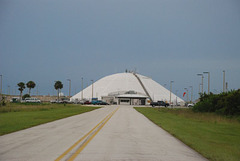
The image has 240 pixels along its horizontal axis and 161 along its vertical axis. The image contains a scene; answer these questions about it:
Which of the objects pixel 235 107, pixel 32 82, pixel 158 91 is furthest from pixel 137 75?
pixel 235 107

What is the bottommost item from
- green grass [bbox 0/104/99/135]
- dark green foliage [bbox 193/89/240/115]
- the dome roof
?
green grass [bbox 0/104/99/135]

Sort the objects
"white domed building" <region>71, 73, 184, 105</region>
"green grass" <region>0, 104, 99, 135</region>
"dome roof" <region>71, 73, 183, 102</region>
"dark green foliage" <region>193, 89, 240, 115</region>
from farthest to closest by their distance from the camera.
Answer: "dome roof" <region>71, 73, 183, 102</region>, "white domed building" <region>71, 73, 184, 105</region>, "dark green foliage" <region>193, 89, 240, 115</region>, "green grass" <region>0, 104, 99, 135</region>

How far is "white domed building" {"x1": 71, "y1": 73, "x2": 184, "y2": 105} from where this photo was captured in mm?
131125

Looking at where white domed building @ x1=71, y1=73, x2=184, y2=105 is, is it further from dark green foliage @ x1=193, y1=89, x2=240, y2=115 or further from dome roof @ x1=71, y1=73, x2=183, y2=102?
dark green foliage @ x1=193, y1=89, x2=240, y2=115

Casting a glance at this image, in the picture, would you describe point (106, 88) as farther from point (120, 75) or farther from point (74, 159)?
point (74, 159)

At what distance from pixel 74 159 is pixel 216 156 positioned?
17.4 ft

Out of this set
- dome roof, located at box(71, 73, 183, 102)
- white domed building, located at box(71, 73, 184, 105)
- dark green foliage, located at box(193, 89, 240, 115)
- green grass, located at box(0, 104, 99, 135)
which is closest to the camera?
green grass, located at box(0, 104, 99, 135)

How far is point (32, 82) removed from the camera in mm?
132750

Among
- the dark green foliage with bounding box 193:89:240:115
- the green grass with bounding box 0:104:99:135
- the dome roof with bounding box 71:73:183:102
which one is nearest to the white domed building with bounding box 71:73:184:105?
the dome roof with bounding box 71:73:183:102

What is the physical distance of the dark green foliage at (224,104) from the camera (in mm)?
36019

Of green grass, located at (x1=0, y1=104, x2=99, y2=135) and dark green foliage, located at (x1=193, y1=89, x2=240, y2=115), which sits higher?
dark green foliage, located at (x1=193, y1=89, x2=240, y2=115)

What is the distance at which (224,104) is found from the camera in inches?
1569

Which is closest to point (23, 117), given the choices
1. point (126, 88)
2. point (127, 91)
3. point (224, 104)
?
point (224, 104)

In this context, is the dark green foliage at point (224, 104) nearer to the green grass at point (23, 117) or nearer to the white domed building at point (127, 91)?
the green grass at point (23, 117)
